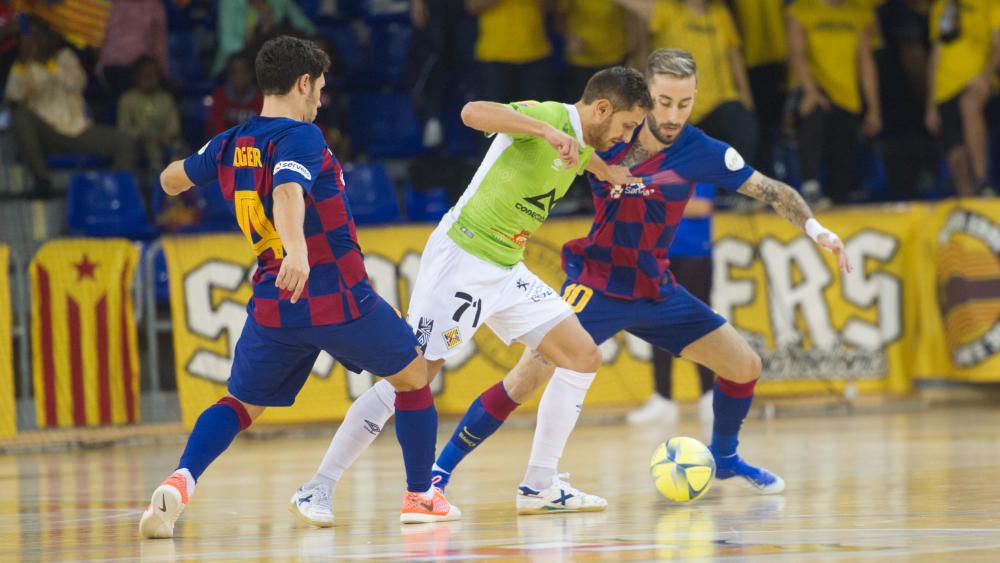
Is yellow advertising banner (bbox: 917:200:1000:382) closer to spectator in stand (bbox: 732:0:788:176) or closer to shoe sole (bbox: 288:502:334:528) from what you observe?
spectator in stand (bbox: 732:0:788:176)

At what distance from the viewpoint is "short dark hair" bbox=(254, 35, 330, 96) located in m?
6.49

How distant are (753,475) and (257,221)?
9.89ft

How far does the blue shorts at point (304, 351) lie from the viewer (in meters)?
6.55

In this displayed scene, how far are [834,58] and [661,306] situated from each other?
8.14 metres

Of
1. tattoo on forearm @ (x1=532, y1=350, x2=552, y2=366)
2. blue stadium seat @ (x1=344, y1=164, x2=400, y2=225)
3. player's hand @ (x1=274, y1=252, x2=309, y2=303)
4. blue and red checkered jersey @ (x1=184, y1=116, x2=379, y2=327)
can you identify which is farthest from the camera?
blue stadium seat @ (x1=344, y1=164, x2=400, y2=225)

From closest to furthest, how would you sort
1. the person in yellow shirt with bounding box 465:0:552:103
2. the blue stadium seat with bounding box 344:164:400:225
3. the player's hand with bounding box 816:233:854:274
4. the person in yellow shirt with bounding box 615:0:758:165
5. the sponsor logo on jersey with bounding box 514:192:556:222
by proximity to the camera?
the sponsor logo on jersey with bounding box 514:192:556:222 < the player's hand with bounding box 816:233:854:274 < the person in yellow shirt with bounding box 615:0:758:165 < the person in yellow shirt with bounding box 465:0:552:103 < the blue stadium seat with bounding box 344:164:400:225

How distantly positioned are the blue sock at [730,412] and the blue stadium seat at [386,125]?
833cm

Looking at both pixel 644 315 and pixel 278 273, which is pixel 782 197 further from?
pixel 278 273

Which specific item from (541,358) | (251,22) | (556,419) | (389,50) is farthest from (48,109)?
(556,419)

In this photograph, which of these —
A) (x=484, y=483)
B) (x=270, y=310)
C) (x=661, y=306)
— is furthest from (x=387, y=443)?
(x=270, y=310)

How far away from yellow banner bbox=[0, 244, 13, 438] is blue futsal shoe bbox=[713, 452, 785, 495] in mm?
6076

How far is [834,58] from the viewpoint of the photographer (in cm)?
1548

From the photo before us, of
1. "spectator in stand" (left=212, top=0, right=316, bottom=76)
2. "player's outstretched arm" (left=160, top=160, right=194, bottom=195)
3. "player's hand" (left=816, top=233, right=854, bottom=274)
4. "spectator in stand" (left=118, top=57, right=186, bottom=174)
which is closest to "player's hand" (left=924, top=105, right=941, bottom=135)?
"spectator in stand" (left=212, top=0, right=316, bottom=76)

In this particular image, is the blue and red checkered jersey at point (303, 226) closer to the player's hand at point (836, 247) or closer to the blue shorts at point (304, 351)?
the blue shorts at point (304, 351)
